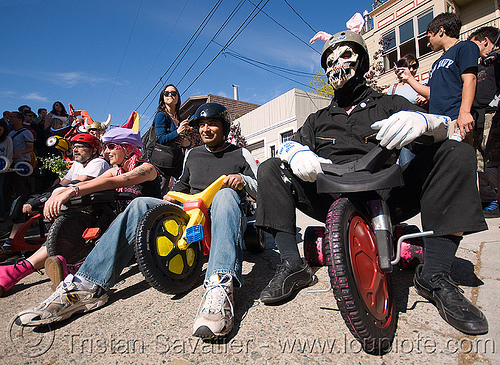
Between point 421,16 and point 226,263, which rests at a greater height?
point 421,16

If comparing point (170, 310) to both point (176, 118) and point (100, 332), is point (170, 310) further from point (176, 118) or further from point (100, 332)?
point (176, 118)

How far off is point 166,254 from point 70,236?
102cm

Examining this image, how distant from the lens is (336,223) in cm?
108

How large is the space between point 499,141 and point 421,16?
10875mm

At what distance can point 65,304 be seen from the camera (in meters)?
1.47

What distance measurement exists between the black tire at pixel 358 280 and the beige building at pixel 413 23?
12.2 meters

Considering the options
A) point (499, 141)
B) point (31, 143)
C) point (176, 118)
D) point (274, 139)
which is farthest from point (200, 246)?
point (274, 139)

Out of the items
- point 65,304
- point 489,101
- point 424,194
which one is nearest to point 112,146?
point 65,304

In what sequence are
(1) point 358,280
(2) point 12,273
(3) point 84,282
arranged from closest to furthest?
(1) point 358,280
(3) point 84,282
(2) point 12,273

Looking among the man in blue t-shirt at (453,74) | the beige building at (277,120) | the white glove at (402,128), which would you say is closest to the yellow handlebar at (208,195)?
the white glove at (402,128)

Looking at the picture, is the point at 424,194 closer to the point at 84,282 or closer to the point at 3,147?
the point at 84,282

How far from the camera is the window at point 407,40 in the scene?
1085 cm

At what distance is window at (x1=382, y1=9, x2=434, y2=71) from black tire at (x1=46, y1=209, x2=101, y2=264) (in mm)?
12926

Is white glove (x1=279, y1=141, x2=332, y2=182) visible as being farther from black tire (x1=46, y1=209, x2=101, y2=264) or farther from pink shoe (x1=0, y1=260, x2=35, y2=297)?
pink shoe (x1=0, y1=260, x2=35, y2=297)
